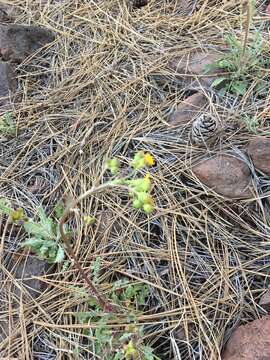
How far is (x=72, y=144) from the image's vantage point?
2.00 m

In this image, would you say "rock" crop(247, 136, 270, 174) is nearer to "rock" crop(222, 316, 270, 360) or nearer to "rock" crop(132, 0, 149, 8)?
"rock" crop(222, 316, 270, 360)

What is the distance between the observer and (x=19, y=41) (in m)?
2.42

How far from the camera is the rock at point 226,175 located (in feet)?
5.67

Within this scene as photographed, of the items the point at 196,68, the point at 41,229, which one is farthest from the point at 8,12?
the point at 41,229

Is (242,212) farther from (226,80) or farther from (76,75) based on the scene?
(76,75)

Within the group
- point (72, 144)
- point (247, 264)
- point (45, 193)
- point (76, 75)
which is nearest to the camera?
point (247, 264)

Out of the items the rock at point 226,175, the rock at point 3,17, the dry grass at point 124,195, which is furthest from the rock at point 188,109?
the rock at point 3,17

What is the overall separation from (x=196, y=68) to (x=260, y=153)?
1.98 feet

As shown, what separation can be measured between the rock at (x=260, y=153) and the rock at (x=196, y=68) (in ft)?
1.40

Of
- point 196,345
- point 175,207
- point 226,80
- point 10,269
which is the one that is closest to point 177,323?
point 196,345

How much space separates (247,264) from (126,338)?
50cm

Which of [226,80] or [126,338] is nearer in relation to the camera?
[126,338]

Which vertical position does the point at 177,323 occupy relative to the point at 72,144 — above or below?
below

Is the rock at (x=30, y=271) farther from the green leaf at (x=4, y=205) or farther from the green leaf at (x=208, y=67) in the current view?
the green leaf at (x=208, y=67)
